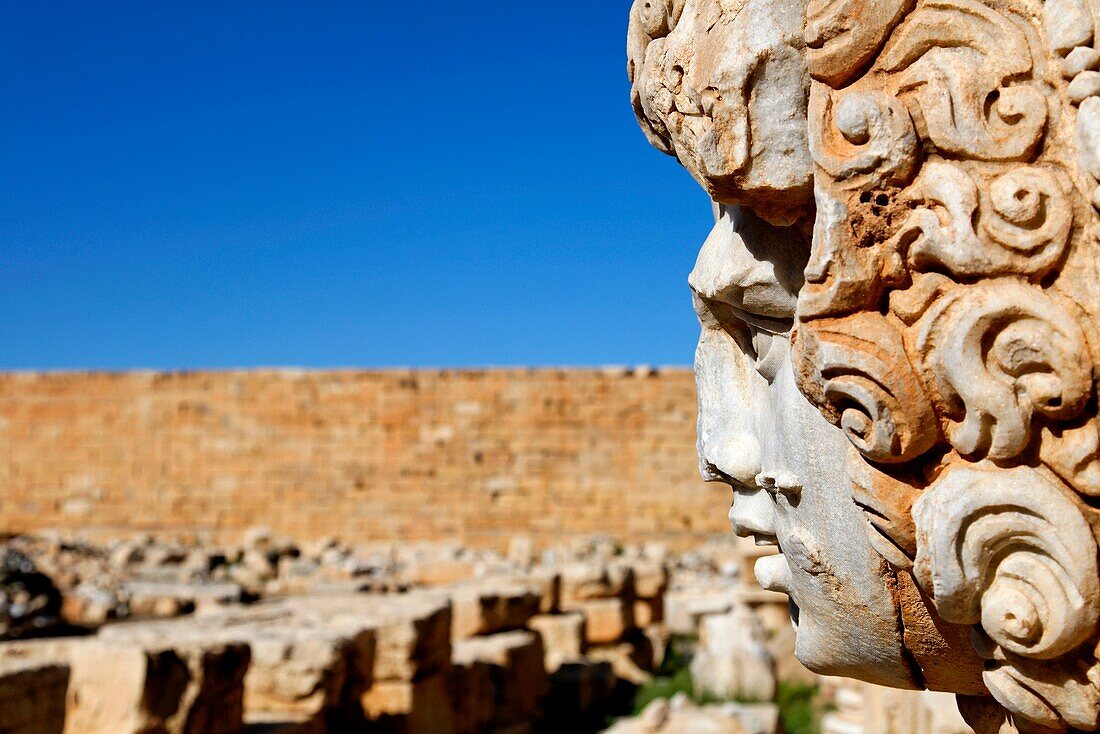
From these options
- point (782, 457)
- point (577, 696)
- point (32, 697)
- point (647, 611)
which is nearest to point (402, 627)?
point (32, 697)

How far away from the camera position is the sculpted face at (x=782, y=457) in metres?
1.45

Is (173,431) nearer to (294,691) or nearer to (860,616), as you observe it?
(294,691)

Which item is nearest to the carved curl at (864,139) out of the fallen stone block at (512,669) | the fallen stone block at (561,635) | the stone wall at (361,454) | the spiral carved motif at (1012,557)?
the spiral carved motif at (1012,557)

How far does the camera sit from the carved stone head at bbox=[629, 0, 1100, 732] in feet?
4.00

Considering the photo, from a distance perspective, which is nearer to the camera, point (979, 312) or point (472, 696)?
point (979, 312)

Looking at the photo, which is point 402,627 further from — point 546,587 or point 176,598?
point 176,598

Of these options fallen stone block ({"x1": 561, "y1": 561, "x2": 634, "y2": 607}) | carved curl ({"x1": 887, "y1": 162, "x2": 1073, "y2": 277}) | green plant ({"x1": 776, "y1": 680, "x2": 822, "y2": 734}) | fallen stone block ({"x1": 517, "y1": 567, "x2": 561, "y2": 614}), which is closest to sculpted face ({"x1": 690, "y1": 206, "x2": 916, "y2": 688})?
carved curl ({"x1": 887, "y1": 162, "x2": 1073, "y2": 277})

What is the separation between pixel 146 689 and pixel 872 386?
3.14 meters

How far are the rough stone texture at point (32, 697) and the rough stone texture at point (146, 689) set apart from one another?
0.28ft

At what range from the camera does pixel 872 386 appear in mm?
1296

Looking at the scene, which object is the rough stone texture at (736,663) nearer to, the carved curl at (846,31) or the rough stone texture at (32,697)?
the rough stone texture at (32,697)

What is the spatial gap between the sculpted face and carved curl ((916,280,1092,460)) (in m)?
0.20

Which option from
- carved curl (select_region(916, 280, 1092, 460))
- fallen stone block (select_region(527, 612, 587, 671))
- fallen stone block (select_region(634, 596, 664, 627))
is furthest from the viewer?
fallen stone block (select_region(634, 596, 664, 627))

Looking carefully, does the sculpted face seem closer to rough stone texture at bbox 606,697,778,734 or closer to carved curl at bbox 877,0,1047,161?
carved curl at bbox 877,0,1047,161
